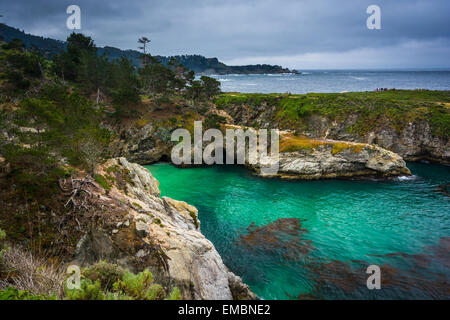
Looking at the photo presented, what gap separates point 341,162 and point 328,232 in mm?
19537

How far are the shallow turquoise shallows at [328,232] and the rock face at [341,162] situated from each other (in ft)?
8.22

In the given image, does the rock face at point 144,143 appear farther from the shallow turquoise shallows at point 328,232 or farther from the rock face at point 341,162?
the rock face at point 341,162

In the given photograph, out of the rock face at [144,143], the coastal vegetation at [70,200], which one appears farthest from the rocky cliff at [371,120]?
the rock face at [144,143]

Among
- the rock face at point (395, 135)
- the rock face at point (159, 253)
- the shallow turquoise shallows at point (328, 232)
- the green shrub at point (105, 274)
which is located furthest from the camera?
the rock face at point (395, 135)

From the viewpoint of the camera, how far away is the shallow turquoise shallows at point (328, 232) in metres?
16.3

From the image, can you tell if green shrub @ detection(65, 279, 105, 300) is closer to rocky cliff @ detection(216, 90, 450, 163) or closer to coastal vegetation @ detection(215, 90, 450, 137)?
rocky cliff @ detection(216, 90, 450, 163)

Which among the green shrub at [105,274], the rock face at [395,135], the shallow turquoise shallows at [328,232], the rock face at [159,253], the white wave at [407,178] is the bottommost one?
the shallow turquoise shallows at [328,232]

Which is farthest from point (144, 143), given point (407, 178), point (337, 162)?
point (407, 178)

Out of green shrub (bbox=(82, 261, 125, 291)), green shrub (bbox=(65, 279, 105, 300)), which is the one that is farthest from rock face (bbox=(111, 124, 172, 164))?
green shrub (bbox=(65, 279, 105, 300))

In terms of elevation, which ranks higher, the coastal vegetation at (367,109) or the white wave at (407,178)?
the coastal vegetation at (367,109)

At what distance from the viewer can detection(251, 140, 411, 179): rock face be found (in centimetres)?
3775

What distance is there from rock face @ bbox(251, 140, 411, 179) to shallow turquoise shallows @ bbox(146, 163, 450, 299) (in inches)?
98.7

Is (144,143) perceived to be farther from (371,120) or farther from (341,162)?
(371,120)

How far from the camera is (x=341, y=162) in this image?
38406 mm
